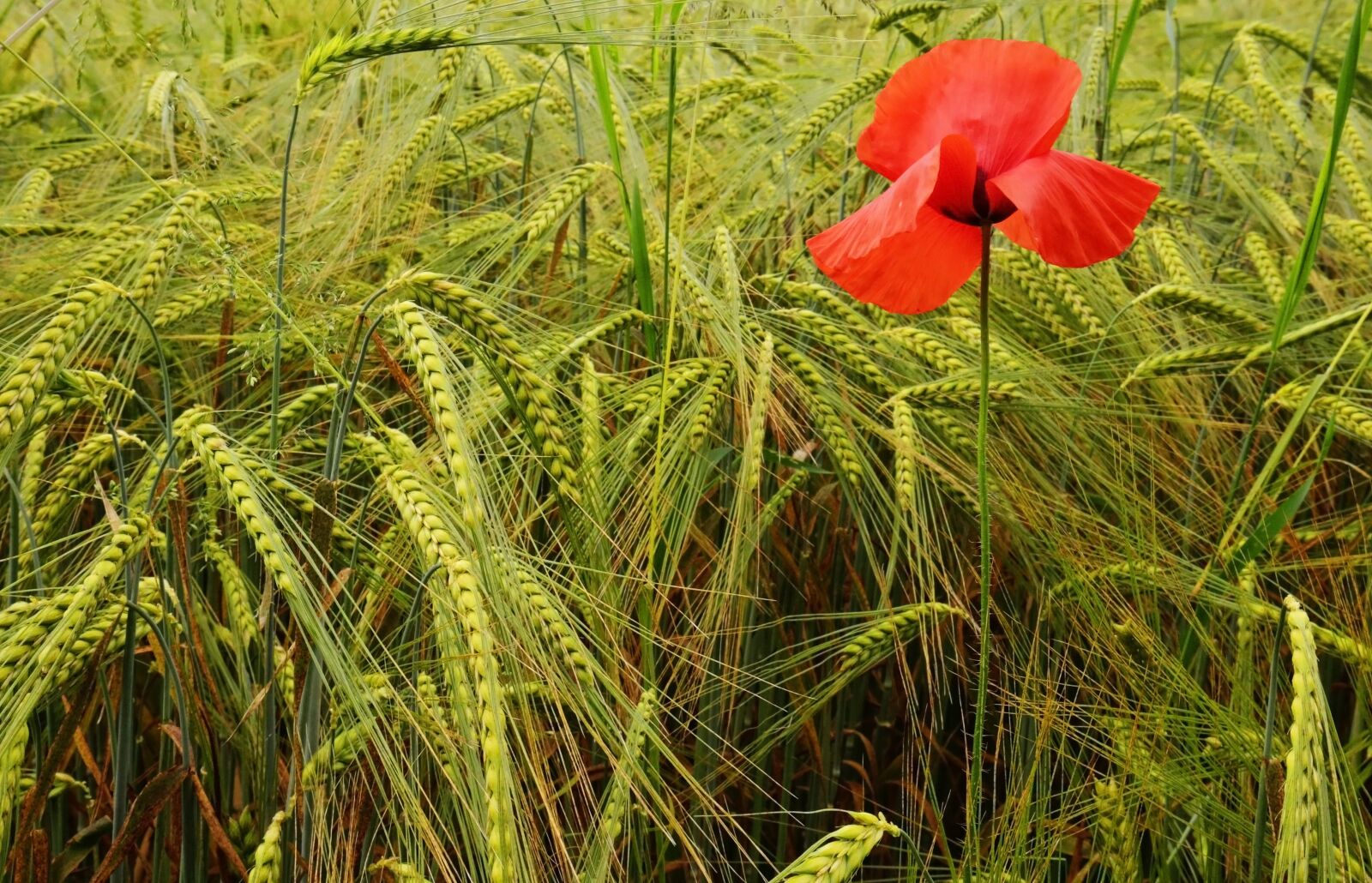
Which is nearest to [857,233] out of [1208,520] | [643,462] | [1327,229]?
[643,462]

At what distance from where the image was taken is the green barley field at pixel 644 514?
68 centimetres

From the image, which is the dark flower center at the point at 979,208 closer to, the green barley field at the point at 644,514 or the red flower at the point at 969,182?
the red flower at the point at 969,182

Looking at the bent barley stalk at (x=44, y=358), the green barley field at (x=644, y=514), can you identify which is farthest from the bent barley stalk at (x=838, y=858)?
the bent barley stalk at (x=44, y=358)

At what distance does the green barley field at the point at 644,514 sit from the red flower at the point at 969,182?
127 mm

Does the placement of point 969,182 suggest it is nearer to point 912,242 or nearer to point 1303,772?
point 912,242

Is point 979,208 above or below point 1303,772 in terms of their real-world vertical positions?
above

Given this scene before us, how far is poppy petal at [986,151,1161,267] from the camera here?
0.67 metres

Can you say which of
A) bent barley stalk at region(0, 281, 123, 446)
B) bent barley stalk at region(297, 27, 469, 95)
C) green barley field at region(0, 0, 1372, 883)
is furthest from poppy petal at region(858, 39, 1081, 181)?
bent barley stalk at region(0, 281, 123, 446)

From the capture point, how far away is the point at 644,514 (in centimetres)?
88

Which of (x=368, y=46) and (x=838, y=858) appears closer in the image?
(x=838, y=858)

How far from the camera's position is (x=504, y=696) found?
649 millimetres

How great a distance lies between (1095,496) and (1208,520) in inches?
4.1

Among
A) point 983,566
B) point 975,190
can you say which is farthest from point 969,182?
point 983,566

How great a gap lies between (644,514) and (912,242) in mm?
286
